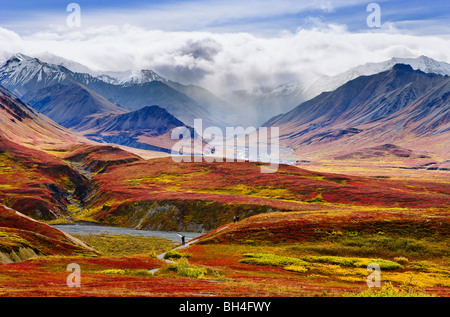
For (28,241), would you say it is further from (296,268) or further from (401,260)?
(401,260)

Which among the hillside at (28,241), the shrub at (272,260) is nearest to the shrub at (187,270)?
the shrub at (272,260)

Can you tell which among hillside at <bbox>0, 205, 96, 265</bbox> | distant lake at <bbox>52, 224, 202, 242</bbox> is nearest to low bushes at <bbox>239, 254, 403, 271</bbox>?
hillside at <bbox>0, 205, 96, 265</bbox>

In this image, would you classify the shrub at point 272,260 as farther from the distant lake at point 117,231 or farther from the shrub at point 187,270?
the distant lake at point 117,231

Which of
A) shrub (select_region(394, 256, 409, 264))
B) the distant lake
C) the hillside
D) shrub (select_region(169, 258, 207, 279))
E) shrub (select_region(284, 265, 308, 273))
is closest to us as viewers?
shrub (select_region(169, 258, 207, 279))

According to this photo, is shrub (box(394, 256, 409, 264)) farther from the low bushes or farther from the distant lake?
the distant lake

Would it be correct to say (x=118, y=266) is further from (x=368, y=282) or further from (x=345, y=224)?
(x=345, y=224)

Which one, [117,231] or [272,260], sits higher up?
[272,260]

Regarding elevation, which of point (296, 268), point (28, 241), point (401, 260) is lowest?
point (401, 260)

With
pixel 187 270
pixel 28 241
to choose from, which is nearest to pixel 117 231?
pixel 28 241

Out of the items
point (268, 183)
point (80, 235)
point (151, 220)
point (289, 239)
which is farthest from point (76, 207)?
point (289, 239)

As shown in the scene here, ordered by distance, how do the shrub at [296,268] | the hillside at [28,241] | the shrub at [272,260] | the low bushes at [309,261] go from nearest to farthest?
the shrub at [296,268]
the low bushes at [309,261]
the shrub at [272,260]
the hillside at [28,241]
